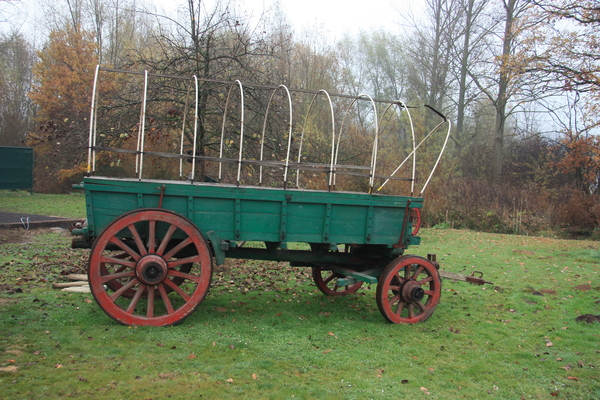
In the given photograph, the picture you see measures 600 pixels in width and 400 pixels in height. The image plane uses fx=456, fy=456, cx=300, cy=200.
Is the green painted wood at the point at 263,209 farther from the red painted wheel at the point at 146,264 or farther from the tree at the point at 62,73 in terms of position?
the tree at the point at 62,73

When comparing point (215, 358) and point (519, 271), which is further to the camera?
point (519, 271)

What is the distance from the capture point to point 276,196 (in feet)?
17.3

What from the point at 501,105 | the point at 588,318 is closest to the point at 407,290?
the point at 588,318

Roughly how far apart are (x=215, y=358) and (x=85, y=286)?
300 centimetres

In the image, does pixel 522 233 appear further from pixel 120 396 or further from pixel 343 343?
pixel 120 396

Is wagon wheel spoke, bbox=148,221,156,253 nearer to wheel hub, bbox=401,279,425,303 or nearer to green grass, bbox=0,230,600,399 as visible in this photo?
green grass, bbox=0,230,600,399

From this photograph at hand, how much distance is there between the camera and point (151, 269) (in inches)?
187

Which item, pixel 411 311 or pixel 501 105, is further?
pixel 501 105

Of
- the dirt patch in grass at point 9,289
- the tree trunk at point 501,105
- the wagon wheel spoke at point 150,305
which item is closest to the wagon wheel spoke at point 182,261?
the wagon wheel spoke at point 150,305

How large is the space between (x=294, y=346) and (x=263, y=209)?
1.55 metres

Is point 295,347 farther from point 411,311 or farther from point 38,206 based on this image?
point 38,206

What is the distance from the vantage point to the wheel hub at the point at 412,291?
5.66m

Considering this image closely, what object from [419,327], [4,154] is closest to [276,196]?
[419,327]

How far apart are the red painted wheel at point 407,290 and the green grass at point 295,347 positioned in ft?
0.52
